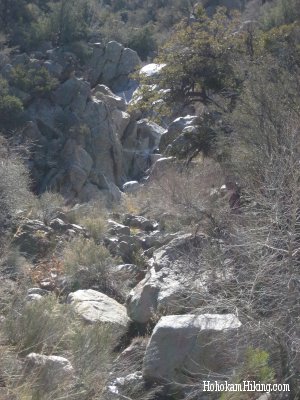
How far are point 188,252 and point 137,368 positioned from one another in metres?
2.59

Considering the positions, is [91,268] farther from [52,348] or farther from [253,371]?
[253,371]

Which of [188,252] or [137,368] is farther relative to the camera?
[188,252]

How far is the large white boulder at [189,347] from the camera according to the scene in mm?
7156

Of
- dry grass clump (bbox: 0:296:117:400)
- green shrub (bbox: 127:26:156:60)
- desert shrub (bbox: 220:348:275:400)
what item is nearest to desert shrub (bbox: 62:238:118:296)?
dry grass clump (bbox: 0:296:117:400)

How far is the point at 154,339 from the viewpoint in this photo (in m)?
7.68

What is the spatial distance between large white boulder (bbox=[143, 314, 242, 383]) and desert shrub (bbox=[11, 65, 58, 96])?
2511cm

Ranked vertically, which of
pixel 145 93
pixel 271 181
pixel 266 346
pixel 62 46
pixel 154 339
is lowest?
pixel 62 46

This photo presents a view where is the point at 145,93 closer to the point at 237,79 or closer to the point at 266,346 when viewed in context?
the point at 237,79

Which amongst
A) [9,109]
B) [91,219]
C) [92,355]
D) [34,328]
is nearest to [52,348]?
[34,328]

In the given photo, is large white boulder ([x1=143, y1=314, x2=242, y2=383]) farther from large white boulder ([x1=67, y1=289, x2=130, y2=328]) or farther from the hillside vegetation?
large white boulder ([x1=67, y1=289, x2=130, y2=328])

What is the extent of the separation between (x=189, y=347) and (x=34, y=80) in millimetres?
25639

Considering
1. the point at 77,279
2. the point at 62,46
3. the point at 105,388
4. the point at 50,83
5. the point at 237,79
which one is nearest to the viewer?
the point at 105,388

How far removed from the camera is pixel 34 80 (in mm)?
31734

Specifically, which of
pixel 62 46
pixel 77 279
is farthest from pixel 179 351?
pixel 62 46
